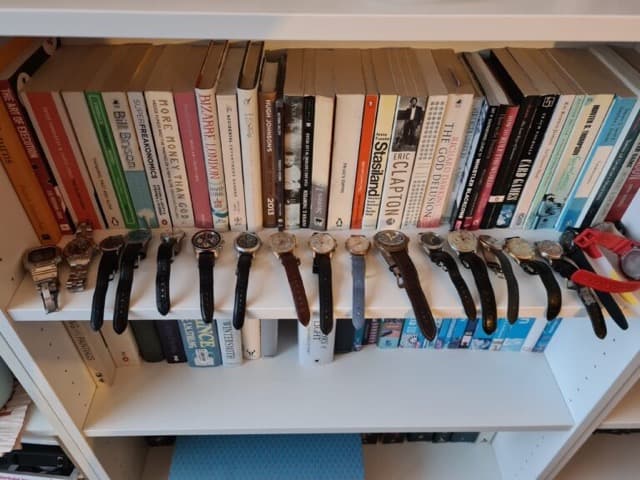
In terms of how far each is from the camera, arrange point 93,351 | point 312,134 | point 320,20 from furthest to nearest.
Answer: point 93,351 → point 312,134 → point 320,20

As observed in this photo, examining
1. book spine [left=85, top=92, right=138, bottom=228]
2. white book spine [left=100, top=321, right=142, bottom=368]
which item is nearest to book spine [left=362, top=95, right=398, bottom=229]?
book spine [left=85, top=92, right=138, bottom=228]

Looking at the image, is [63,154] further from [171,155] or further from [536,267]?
[536,267]

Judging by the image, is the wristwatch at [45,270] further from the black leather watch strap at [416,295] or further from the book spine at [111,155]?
the black leather watch strap at [416,295]

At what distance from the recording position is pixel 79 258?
691mm

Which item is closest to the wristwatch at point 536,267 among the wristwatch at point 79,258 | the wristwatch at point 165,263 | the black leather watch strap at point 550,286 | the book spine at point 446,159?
the black leather watch strap at point 550,286

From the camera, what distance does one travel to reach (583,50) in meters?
0.73

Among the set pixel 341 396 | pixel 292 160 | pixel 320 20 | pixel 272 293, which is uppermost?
pixel 320 20

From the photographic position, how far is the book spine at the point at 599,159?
0.65m

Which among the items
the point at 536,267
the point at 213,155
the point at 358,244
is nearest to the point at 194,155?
the point at 213,155

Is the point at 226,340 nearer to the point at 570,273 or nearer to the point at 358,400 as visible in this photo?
the point at 358,400

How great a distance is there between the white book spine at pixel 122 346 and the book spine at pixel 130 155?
223 mm

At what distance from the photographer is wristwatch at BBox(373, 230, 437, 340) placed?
2.18ft

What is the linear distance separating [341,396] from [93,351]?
40 cm

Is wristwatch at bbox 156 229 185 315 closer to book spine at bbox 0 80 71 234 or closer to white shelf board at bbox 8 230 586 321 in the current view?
white shelf board at bbox 8 230 586 321
